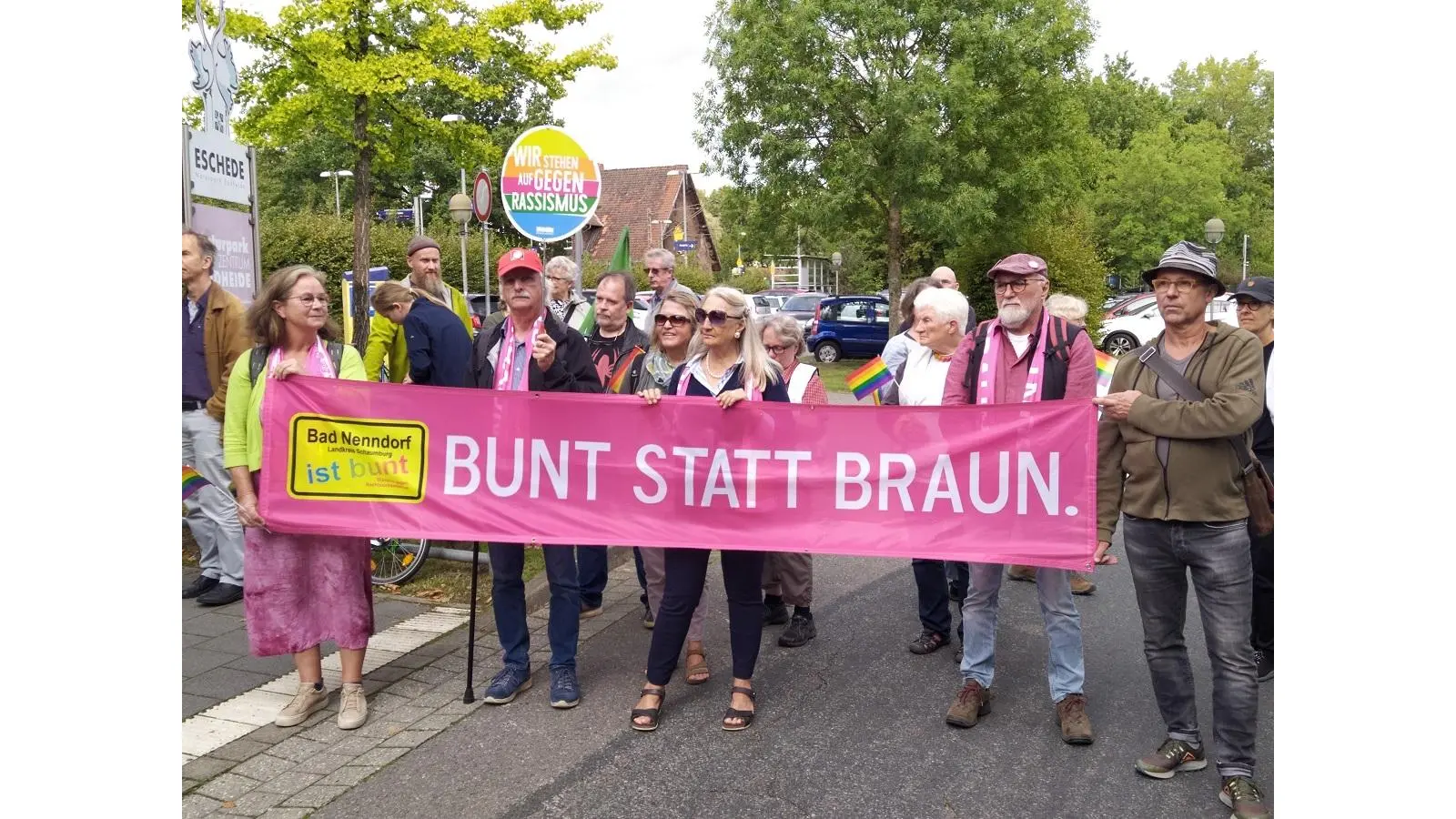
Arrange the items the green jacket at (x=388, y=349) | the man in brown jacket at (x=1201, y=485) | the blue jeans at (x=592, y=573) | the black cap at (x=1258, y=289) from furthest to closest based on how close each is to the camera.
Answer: the green jacket at (x=388, y=349) < the blue jeans at (x=592, y=573) < the black cap at (x=1258, y=289) < the man in brown jacket at (x=1201, y=485)

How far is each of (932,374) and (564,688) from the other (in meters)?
2.53

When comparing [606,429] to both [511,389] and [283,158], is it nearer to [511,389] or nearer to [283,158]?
[511,389]

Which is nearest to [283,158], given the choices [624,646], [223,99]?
[223,99]

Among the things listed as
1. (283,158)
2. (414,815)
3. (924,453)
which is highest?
(283,158)

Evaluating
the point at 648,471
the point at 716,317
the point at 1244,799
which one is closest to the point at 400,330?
the point at 648,471

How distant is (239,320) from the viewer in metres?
6.71

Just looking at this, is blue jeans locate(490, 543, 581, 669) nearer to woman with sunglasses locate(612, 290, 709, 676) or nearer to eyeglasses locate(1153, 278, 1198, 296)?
woman with sunglasses locate(612, 290, 709, 676)

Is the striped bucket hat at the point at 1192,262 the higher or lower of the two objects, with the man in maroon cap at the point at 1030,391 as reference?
higher

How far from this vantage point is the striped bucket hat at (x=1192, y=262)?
Answer: 14.1 feet

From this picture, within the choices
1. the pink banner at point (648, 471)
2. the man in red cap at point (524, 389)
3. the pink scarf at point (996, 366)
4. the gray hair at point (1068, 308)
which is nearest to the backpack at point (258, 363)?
the pink banner at point (648, 471)

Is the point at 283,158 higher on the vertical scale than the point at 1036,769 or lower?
higher

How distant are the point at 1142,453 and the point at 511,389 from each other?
2806mm

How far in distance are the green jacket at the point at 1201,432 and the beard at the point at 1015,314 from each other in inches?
25.3

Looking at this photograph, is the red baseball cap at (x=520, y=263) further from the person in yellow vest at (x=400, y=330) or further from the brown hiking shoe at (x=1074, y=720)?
the brown hiking shoe at (x=1074, y=720)
